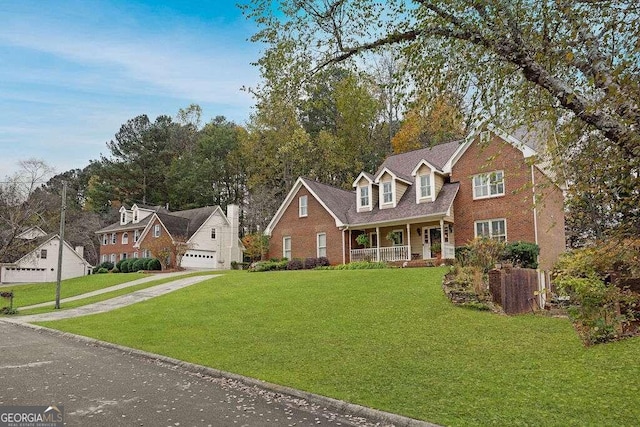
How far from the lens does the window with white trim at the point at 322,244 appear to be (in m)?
29.3

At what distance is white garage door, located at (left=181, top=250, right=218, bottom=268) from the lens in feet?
136

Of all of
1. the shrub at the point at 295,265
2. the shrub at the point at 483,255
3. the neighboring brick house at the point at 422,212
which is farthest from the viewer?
the shrub at the point at 295,265

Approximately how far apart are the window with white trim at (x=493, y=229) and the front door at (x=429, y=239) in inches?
92.9

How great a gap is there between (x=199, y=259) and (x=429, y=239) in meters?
24.3

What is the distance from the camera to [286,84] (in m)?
8.72

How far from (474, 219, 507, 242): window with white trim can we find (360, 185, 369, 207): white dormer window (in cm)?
706

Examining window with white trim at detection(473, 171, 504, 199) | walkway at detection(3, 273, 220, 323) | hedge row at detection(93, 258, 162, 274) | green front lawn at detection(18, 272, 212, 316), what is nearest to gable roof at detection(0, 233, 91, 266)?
hedge row at detection(93, 258, 162, 274)

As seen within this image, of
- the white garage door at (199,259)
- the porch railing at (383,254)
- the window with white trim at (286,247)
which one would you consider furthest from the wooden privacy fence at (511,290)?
the white garage door at (199,259)

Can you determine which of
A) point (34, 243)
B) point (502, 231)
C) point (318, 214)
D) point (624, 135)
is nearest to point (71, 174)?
point (34, 243)

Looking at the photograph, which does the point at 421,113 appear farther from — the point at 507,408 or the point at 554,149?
the point at 507,408

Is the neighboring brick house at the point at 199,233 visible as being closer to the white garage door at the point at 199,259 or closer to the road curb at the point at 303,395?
the white garage door at the point at 199,259

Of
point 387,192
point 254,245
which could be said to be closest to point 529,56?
point 387,192

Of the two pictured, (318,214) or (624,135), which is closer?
(624,135)

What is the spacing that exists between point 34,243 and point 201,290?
1075 inches
